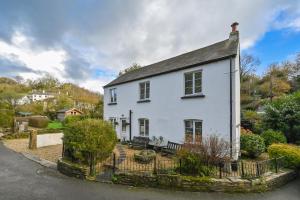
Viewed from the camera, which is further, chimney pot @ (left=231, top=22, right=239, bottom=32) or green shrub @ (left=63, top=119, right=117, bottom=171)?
chimney pot @ (left=231, top=22, right=239, bottom=32)

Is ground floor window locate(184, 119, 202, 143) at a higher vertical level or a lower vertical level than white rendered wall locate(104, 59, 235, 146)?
lower

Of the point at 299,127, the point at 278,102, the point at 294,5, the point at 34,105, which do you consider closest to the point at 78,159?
the point at 294,5

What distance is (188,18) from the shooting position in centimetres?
1542

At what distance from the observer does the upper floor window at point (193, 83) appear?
14000mm

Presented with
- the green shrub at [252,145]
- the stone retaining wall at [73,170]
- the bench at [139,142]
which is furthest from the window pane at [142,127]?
the stone retaining wall at [73,170]

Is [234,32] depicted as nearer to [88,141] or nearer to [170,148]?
[170,148]

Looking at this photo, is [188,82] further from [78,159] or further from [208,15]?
[78,159]

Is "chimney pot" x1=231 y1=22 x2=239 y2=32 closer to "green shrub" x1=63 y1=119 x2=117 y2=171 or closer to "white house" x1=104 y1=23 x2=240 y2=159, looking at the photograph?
"white house" x1=104 y1=23 x2=240 y2=159

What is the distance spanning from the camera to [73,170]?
10250mm

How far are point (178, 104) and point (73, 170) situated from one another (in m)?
8.10

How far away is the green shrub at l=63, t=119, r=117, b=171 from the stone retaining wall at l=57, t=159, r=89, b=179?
377mm

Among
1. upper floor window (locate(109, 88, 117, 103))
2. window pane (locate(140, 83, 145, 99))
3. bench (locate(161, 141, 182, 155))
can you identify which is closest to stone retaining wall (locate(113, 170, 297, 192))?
bench (locate(161, 141, 182, 155))

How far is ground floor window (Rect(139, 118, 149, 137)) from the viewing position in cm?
1847

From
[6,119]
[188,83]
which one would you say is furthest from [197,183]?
[6,119]
